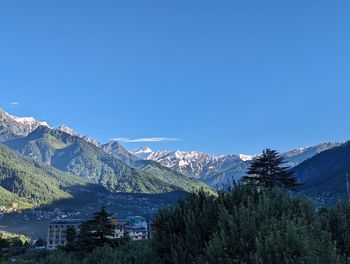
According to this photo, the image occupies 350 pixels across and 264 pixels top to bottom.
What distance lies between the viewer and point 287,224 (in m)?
10.3

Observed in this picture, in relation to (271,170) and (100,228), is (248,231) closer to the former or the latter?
(100,228)

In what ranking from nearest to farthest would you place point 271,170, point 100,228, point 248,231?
point 248,231 → point 100,228 → point 271,170

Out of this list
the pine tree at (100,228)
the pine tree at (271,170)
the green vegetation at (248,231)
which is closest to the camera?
the green vegetation at (248,231)

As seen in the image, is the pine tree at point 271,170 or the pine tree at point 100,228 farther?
the pine tree at point 271,170

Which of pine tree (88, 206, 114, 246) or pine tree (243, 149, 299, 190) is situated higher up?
pine tree (243, 149, 299, 190)

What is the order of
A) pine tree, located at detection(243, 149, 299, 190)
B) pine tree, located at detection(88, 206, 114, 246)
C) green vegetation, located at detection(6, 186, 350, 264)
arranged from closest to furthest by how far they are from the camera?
green vegetation, located at detection(6, 186, 350, 264) → pine tree, located at detection(88, 206, 114, 246) → pine tree, located at detection(243, 149, 299, 190)

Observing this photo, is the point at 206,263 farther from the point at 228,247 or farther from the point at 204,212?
the point at 204,212

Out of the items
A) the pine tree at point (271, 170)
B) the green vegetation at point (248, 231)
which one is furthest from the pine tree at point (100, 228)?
the green vegetation at point (248, 231)

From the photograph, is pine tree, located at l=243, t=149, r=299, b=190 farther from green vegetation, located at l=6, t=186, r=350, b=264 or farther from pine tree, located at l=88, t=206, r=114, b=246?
green vegetation, located at l=6, t=186, r=350, b=264

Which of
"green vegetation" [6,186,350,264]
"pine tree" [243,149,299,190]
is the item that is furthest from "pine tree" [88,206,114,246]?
"green vegetation" [6,186,350,264]

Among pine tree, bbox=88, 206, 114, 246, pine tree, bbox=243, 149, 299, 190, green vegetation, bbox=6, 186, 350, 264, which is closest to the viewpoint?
green vegetation, bbox=6, 186, 350, 264

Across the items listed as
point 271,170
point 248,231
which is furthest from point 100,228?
point 248,231

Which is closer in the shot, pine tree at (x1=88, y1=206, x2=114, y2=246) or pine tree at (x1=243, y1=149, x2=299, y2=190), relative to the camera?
pine tree at (x1=88, y1=206, x2=114, y2=246)

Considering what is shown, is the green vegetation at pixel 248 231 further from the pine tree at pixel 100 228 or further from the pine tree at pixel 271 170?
the pine tree at pixel 271 170
